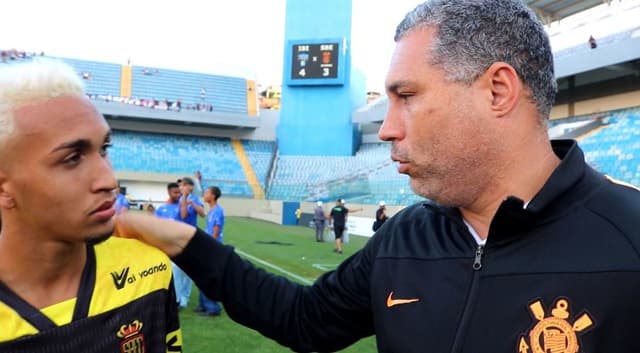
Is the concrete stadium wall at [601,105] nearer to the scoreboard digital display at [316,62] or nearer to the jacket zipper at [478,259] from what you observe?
the scoreboard digital display at [316,62]

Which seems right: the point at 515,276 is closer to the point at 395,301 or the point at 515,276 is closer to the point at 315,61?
the point at 395,301

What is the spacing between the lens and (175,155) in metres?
37.1

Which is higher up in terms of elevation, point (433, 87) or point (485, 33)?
point (485, 33)

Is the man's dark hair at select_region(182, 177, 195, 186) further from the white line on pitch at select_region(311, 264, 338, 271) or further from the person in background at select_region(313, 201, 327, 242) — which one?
the person in background at select_region(313, 201, 327, 242)

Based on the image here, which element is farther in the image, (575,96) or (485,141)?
(575,96)

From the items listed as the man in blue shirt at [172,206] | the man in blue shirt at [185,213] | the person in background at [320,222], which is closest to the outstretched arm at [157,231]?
the man in blue shirt at [185,213]

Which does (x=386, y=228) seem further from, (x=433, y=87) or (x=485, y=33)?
(x=485, y=33)

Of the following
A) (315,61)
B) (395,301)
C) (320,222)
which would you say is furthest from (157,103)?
(395,301)

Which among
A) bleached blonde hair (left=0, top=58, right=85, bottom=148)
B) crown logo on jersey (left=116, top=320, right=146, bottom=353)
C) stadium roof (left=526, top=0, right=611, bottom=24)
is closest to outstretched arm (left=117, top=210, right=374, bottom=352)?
crown logo on jersey (left=116, top=320, right=146, bottom=353)

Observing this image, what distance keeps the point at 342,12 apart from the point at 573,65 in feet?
57.3

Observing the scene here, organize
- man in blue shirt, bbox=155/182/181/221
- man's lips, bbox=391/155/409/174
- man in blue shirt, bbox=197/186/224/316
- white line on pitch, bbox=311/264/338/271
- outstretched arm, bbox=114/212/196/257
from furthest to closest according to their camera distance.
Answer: white line on pitch, bbox=311/264/338/271 → man in blue shirt, bbox=155/182/181/221 → man in blue shirt, bbox=197/186/224/316 → outstretched arm, bbox=114/212/196/257 → man's lips, bbox=391/155/409/174

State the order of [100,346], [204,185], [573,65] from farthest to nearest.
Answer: [204,185] → [573,65] → [100,346]

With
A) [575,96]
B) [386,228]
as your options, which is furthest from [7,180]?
[575,96]

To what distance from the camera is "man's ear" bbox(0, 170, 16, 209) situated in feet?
4.93
